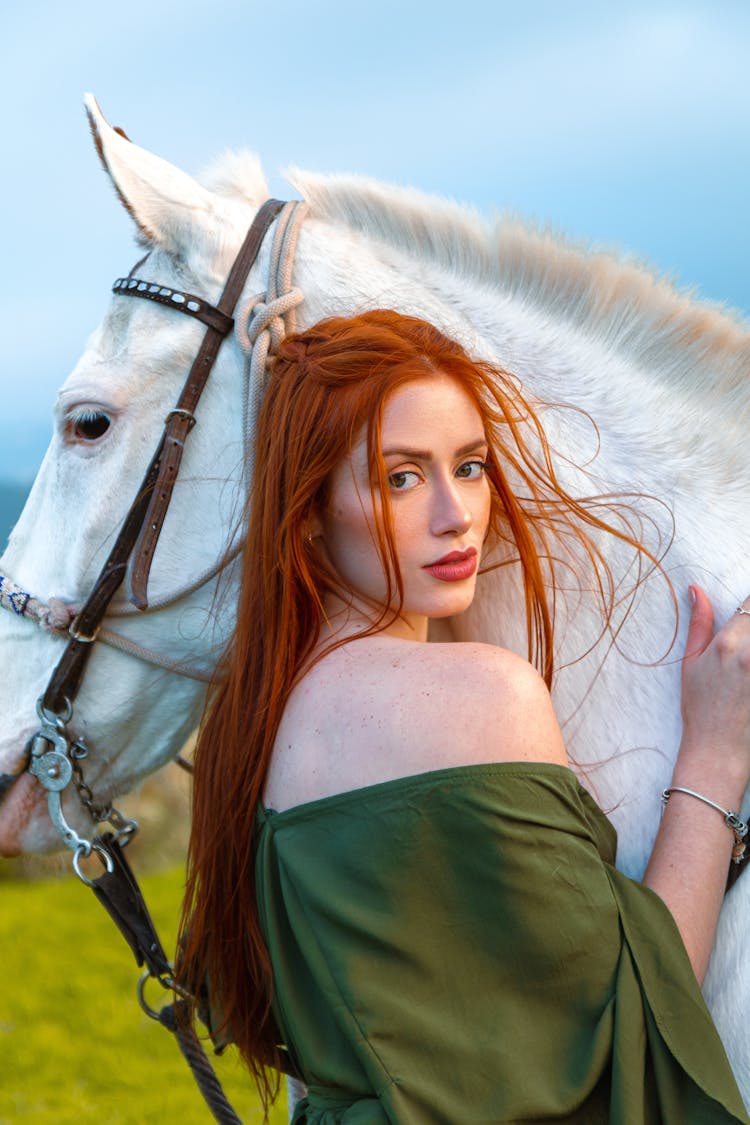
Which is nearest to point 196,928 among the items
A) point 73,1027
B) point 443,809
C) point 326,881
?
point 326,881

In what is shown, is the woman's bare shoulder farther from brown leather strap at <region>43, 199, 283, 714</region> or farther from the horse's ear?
the horse's ear

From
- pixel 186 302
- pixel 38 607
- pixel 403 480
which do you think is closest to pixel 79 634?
pixel 38 607

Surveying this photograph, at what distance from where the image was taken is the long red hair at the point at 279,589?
5.09 ft

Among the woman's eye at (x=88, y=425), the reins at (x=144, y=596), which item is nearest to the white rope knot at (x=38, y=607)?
the reins at (x=144, y=596)

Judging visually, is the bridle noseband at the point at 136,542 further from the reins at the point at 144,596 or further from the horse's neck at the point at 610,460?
the horse's neck at the point at 610,460

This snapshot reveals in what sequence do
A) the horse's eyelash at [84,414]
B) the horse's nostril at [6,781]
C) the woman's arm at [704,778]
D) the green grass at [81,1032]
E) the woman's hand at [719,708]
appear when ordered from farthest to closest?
the green grass at [81,1032] < the horse's nostril at [6,781] < the horse's eyelash at [84,414] < the woman's hand at [719,708] < the woman's arm at [704,778]

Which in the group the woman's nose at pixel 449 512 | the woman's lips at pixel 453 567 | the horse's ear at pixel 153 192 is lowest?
the woman's lips at pixel 453 567

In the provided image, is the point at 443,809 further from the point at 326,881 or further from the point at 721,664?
the point at 721,664

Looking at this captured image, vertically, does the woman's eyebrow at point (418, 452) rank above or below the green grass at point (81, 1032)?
above

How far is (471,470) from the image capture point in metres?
1.68

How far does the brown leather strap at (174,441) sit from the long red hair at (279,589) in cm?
23

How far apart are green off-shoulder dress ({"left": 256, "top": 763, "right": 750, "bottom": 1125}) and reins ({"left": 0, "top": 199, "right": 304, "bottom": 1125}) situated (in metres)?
0.68

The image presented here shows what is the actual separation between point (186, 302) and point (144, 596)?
0.55 m

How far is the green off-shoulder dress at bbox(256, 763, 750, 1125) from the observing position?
4.20 feet
